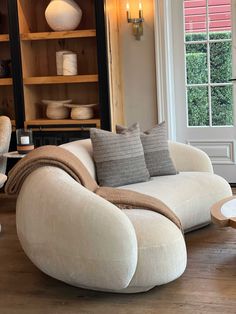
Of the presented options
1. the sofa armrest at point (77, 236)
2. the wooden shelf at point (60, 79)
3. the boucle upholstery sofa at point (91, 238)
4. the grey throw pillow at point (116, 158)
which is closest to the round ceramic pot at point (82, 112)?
the wooden shelf at point (60, 79)

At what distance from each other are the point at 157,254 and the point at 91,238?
35cm

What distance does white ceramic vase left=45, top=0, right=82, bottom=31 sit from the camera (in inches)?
198

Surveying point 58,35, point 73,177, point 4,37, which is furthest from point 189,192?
point 4,37

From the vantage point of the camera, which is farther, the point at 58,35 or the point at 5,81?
the point at 5,81

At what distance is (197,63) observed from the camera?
206 inches

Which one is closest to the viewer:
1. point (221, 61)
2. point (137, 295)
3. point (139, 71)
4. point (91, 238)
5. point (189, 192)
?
point (91, 238)

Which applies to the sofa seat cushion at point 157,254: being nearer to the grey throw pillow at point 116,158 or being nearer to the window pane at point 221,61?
the grey throw pillow at point 116,158

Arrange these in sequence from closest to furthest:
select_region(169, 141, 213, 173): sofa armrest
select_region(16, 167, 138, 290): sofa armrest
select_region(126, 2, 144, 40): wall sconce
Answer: select_region(16, 167, 138, 290): sofa armrest → select_region(169, 141, 213, 173): sofa armrest → select_region(126, 2, 144, 40): wall sconce

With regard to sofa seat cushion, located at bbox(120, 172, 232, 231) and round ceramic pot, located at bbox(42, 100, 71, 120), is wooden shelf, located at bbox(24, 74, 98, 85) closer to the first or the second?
round ceramic pot, located at bbox(42, 100, 71, 120)

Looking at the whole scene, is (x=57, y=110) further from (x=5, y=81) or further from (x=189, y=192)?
(x=189, y=192)

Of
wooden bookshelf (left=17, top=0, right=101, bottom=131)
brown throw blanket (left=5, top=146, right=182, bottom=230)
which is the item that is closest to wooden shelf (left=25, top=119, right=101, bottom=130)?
wooden bookshelf (left=17, top=0, right=101, bottom=131)

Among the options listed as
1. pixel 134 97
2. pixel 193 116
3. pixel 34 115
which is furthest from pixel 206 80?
pixel 34 115

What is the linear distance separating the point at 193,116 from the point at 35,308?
308cm

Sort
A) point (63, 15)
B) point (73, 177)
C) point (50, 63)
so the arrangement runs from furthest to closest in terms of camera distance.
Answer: point (50, 63), point (63, 15), point (73, 177)
